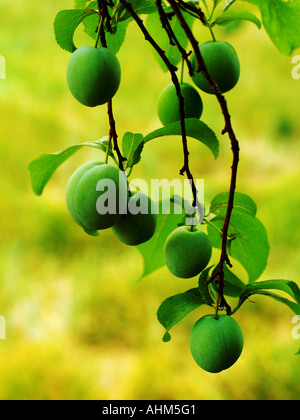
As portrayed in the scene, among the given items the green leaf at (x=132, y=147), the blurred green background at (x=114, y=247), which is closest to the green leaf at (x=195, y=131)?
the green leaf at (x=132, y=147)

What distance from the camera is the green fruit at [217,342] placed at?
0.37 metres

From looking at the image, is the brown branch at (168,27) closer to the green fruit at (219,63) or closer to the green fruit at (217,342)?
the green fruit at (219,63)

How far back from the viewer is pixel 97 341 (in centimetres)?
158

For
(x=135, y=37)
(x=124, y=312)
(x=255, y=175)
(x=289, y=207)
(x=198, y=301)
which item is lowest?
(x=198, y=301)

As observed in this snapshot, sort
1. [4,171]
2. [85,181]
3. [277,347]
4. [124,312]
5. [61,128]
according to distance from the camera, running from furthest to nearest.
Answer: [61,128]
[4,171]
[124,312]
[277,347]
[85,181]

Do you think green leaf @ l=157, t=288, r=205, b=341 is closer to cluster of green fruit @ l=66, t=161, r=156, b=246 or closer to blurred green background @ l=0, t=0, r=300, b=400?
cluster of green fruit @ l=66, t=161, r=156, b=246

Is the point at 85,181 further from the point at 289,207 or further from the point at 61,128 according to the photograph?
the point at 61,128

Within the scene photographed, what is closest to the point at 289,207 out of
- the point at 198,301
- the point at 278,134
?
the point at 278,134

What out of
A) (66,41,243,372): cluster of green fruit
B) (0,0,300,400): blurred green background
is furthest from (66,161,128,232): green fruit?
(0,0,300,400): blurred green background

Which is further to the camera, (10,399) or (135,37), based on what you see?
(135,37)

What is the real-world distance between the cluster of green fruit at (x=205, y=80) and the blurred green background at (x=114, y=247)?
44.7 inches

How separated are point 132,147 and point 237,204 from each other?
104 millimetres

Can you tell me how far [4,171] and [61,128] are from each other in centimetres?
37

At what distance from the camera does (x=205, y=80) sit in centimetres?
39
